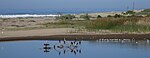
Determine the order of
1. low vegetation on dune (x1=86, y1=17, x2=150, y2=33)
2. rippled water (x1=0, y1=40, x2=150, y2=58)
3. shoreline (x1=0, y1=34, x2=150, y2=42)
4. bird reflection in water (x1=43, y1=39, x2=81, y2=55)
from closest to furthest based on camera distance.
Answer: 1. rippled water (x1=0, y1=40, x2=150, y2=58)
2. bird reflection in water (x1=43, y1=39, x2=81, y2=55)
3. shoreline (x1=0, y1=34, x2=150, y2=42)
4. low vegetation on dune (x1=86, y1=17, x2=150, y2=33)

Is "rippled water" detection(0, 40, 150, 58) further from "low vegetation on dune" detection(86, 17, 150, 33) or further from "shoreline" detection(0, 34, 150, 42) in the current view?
"low vegetation on dune" detection(86, 17, 150, 33)

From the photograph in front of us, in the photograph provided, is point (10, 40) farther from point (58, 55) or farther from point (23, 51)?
point (58, 55)

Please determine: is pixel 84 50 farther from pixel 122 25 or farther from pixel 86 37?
pixel 122 25

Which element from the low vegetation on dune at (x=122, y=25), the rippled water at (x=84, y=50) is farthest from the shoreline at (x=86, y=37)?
the rippled water at (x=84, y=50)

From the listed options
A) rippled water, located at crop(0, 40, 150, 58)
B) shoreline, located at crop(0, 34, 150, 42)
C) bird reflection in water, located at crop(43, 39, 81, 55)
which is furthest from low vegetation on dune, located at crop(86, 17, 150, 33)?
bird reflection in water, located at crop(43, 39, 81, 55)

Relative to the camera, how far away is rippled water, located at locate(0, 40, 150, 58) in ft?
94.4

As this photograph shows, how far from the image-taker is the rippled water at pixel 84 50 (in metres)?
28.8

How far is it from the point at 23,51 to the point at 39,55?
273 centimetres

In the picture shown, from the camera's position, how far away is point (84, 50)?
31969 mm

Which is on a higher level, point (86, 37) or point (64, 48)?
point (64, 48)

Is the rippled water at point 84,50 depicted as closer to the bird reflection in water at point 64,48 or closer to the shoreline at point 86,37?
the bird reflection in water at point 64,48

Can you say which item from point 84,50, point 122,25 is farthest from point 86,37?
point 84,50

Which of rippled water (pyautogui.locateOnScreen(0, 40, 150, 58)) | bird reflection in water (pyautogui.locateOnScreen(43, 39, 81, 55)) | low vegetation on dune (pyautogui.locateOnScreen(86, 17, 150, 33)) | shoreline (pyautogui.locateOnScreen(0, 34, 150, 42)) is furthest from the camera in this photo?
low vegetation on dune (pyautogui.locateOnScreen(86, 17, 150, 33))

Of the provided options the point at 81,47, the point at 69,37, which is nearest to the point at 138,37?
the point at 69,37
